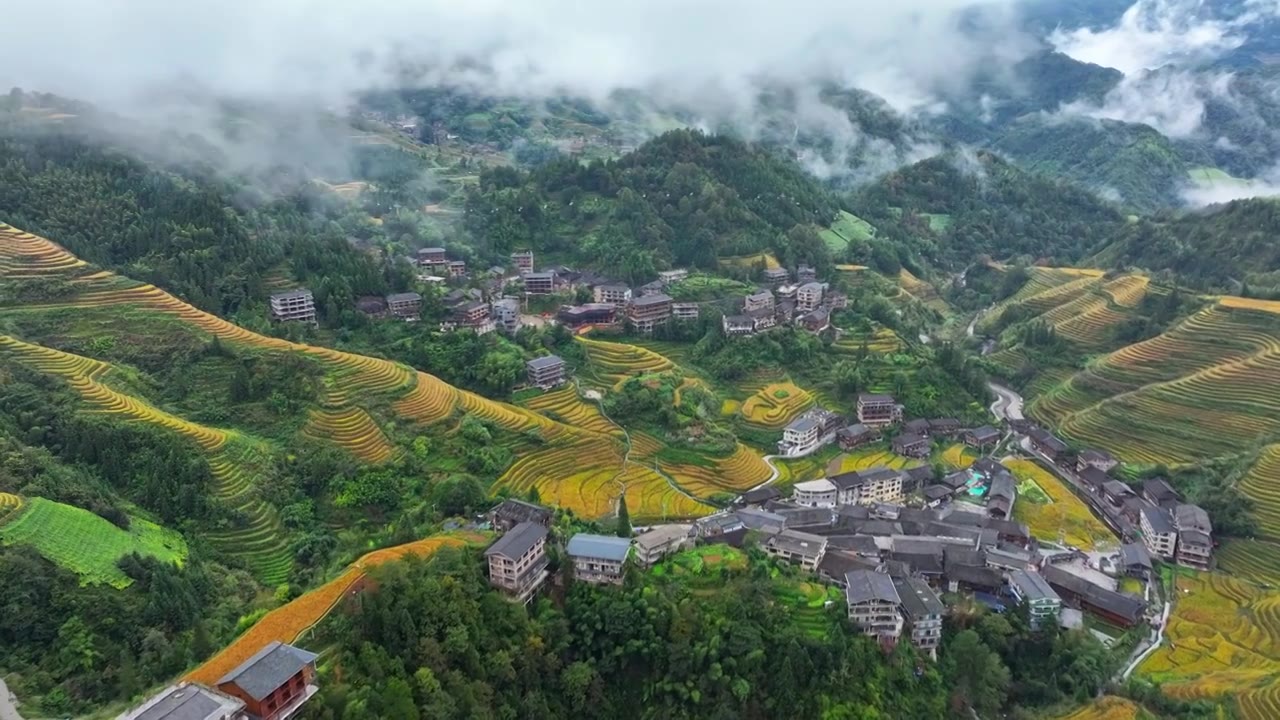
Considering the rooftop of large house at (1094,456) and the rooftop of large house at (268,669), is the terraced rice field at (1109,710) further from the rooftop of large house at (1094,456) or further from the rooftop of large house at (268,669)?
the rooftop of large house at (268,669)

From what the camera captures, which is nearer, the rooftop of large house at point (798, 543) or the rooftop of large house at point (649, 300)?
the rooftop of large house at point (798, 543)

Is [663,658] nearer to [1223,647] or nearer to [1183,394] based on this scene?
[1223,647]

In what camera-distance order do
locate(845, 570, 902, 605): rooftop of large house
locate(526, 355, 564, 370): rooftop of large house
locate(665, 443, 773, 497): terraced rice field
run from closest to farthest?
locate(845, 570, 902, 605): rooftop of large house, locate(665, 443, 773, 497): terraced rice field, locate(526, 355, 564, 370): rooftop of large house

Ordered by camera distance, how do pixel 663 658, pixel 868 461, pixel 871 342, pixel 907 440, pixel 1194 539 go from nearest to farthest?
pixel 663 658 < pixel 1194 539 < pixel 868 461 < pixel 907 440 < pixel 871 342

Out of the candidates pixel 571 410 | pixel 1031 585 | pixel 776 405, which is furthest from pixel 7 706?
pixel 776 405

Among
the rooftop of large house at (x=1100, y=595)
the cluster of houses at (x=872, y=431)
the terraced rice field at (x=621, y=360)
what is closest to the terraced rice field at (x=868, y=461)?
the cluster of houses at (x=872, y=431)

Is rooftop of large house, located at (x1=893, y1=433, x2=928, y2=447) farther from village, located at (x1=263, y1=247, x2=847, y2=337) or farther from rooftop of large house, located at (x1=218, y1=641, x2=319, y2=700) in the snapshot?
rooftop of large house, located at (x1=218, y1=641, x2=319, y2=700)

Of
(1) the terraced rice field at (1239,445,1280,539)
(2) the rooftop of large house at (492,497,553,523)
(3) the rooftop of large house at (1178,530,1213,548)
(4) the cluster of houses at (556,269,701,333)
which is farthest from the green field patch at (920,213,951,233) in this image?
(2) the rooftop of large house at (492,497,553,523)
